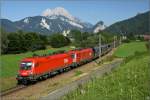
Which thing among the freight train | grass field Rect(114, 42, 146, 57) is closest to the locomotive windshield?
the freight train

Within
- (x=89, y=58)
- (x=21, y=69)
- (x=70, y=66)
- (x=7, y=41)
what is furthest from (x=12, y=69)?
(x=7, y=41)

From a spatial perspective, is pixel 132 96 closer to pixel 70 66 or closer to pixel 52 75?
pixel 52 75

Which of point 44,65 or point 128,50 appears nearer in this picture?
point 44,65

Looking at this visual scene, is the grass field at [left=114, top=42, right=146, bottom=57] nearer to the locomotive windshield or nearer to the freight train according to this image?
the freight train

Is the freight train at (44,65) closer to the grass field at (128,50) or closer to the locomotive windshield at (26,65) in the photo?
the locomotive windshield at (26,65)

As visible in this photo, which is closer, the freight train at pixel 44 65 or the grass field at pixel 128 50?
the freight train at pixel 44 65

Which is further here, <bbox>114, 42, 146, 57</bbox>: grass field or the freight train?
<bbox>114, 42, 146, 57</bbox>: grass field

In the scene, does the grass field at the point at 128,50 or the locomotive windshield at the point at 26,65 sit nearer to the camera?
the locomotive windshield at the point at 26,65

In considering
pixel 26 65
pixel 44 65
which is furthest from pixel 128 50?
pixel 26 65

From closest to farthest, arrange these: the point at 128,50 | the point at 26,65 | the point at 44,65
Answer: the point at 26,65 < the point at 44,65 < the point at 128,50

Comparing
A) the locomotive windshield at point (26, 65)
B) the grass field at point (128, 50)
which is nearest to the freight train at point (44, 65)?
the locomotive windshield at point (26, 65)

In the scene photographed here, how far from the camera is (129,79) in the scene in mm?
19172

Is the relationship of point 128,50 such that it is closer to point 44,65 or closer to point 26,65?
point 44,65

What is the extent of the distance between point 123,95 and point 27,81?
27.2 metres
